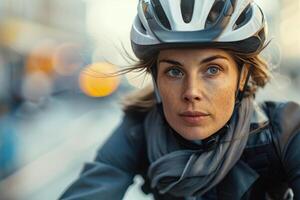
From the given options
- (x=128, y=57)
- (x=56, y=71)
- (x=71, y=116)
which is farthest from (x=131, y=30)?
(x=56, y=71)

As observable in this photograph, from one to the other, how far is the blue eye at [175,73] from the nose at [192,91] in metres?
0.07

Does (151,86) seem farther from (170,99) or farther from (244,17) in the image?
(244,17)

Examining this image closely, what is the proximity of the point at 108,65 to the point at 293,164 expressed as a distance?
1061 mm

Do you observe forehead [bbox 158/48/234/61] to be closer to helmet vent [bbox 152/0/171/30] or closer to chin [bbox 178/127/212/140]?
helmet vent [bbox 152/0/171/30]

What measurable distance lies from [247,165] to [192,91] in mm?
427

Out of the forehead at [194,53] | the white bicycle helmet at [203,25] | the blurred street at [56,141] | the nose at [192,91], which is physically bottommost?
the blurred street at [56,141]

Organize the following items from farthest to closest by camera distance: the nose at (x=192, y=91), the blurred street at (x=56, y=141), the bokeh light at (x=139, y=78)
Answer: the blurred street at (x=56, y=141), the bokeh light at (x=139, y=78), the nose at (x=192, y=91)

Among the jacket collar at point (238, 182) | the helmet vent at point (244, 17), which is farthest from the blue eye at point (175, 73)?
the jacket collar at point (238, 182)

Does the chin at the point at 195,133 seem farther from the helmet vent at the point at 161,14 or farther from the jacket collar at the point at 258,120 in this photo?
the helmet vent at the point at 161,14

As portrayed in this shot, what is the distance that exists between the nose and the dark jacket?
331 mm

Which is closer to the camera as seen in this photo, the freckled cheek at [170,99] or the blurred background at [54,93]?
the freckled cheek at [170,99]

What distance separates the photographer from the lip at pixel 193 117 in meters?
2.21

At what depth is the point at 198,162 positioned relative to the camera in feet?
7.32

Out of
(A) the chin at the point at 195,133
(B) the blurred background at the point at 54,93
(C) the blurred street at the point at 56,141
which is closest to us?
(A) the chin at the point at 195,133
